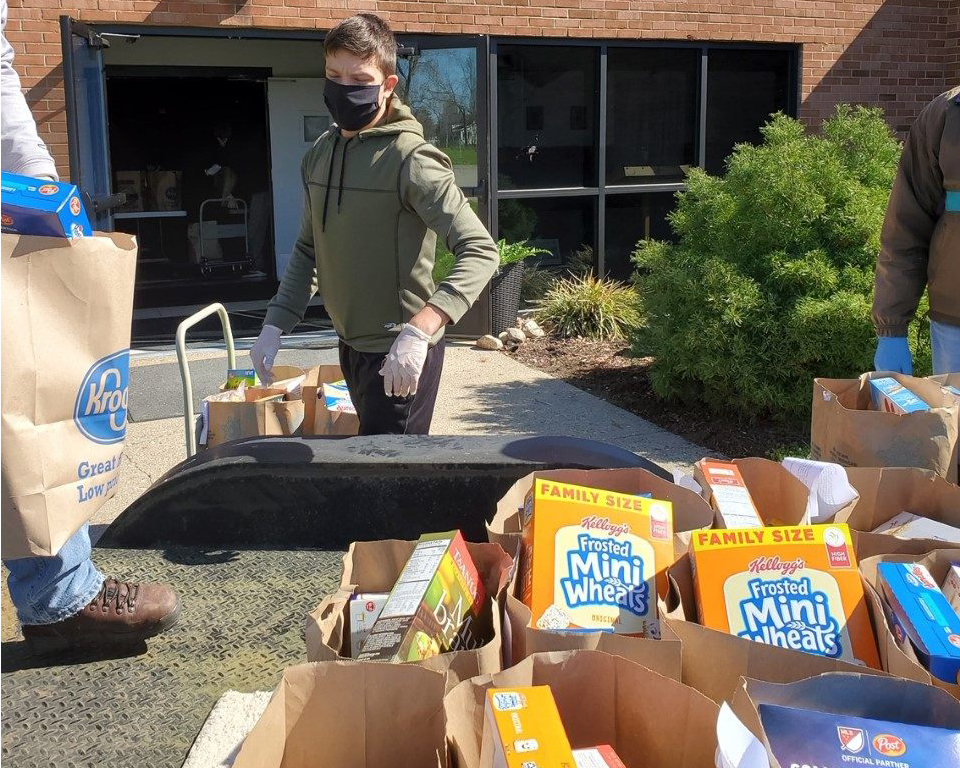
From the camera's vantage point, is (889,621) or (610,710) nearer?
(610,710)

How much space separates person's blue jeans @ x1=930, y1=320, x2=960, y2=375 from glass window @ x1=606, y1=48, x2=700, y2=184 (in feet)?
22.9

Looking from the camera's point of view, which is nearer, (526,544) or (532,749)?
(532,749)

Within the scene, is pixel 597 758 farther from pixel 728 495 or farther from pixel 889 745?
pixel 728 495

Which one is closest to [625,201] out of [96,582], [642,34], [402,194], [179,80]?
[642,34]

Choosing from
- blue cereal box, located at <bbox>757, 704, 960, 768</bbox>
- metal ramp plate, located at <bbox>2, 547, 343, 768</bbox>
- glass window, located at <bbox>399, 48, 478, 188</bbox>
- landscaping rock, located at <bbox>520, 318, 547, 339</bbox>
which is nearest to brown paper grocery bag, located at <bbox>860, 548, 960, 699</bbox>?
blue cereal box, located at <bbox>757, 704, 960, 768</bbox>

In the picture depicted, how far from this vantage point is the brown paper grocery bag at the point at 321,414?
330 centimetres

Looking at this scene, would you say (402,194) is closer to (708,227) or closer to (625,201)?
(708,227)

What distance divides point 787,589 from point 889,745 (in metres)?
0.33

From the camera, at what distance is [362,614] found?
4.94 ft

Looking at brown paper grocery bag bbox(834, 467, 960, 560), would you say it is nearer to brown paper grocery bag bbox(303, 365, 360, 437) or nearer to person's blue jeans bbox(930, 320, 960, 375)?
person's blue jeans bbox(930, 320, 960, 375)

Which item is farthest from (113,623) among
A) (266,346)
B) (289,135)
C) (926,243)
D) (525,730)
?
(289,135)

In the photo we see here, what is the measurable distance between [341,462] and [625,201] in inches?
317

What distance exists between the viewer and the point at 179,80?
12945 mm

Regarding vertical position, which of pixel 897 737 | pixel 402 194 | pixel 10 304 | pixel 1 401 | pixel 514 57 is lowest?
pixel 897 737
